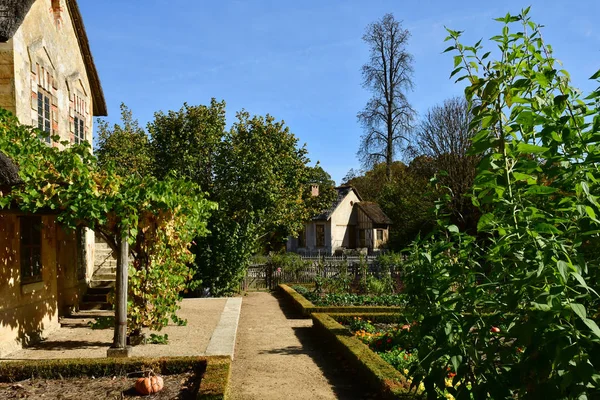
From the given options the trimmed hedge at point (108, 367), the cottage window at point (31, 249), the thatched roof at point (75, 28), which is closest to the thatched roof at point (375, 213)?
the thatched roof at point (75, 28)

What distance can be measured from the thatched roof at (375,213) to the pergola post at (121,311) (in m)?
31.4

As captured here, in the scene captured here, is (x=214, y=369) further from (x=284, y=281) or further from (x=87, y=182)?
(x=284, y=281)

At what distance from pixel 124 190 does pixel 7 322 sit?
3000 mm

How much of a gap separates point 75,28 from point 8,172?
718 centimetres

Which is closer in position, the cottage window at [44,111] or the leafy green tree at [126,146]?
the cottage window at [44,111]

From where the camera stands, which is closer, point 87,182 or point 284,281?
point 87,182

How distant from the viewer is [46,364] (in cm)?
757

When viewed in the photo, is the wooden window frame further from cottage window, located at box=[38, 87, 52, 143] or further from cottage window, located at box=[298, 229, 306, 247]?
cottage window, located at box=[298, 229, 306, 247]

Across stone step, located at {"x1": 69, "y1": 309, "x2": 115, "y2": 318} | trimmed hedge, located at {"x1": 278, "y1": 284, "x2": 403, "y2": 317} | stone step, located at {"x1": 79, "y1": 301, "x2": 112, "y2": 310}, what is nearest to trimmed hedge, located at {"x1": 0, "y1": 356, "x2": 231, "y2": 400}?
stone step, located at {"x1": 69, "y1": 309, "x2": 115, "y2": 318}

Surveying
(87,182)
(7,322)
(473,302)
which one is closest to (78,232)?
(7,322)

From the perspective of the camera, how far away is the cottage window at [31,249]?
1005cm

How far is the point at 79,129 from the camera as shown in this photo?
13680 millimetres

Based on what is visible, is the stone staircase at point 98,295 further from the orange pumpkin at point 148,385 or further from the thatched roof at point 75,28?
the orange pumpkin at point 148,385

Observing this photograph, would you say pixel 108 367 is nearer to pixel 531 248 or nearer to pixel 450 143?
pixel 531 248
